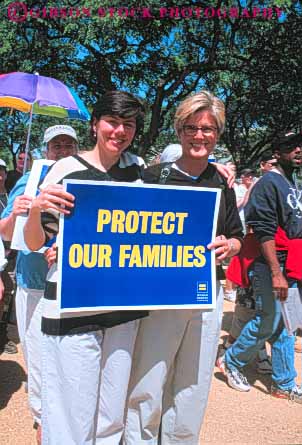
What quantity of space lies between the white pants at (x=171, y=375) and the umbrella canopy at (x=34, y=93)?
10.2 ft

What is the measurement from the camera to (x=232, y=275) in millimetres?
4293

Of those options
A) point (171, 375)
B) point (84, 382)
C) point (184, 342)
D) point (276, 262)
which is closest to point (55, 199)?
point (84, 382)

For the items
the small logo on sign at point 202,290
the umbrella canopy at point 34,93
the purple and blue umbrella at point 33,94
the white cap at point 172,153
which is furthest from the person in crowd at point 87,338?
the umbrella canopy at point 34,93

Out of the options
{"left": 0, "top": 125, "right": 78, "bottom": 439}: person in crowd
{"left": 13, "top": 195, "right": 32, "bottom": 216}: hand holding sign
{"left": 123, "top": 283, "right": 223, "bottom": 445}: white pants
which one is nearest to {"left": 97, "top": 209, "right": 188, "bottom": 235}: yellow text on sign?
{"left": 123, "top": 283, "right": 223, "bottom": 445}: white pants

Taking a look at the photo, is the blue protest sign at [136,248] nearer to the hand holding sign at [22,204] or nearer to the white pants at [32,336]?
the hand holding sign at [22,204]

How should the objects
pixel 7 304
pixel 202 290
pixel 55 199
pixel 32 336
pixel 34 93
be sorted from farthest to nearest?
pixel 7 304 < pixel 34 93 < pixel 32 336 < pixel 202 290 < pixel 55 199

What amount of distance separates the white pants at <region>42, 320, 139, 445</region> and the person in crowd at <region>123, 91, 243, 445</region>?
158mm

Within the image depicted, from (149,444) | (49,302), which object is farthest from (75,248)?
(149,444)

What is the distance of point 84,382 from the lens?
2025 mm

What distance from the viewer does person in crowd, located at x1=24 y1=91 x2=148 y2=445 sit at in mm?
2010

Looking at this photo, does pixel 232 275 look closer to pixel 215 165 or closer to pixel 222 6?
pixel 215 165

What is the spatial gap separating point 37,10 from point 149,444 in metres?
12.0

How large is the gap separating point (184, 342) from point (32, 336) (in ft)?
3.22

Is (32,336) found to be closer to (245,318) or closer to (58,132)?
(58,132)
